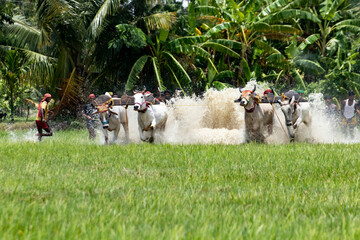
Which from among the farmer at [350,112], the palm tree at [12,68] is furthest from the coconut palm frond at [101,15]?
the farmer at [350,112]

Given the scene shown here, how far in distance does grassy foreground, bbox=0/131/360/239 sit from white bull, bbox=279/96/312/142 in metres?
2.80

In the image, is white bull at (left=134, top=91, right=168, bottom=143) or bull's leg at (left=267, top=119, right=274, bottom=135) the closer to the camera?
white bull at (left=134, top=91, right=168, bottom=143)

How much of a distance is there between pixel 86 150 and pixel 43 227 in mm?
6608

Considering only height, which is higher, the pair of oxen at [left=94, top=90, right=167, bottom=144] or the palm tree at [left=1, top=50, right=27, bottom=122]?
the palm tree at [left=1, top=50, right=27, bottom=122]

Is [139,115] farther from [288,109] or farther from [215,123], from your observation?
[288,109]

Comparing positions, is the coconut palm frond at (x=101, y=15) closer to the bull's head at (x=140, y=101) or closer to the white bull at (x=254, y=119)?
the bull's head at (x=140, y=101)

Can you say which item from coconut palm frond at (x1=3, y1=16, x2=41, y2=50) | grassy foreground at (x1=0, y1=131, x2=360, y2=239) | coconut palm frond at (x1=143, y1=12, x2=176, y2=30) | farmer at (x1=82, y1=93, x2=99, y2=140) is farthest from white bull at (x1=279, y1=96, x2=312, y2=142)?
coconut palm frond at (x1=3, y1=16, x2=41, y2=50)

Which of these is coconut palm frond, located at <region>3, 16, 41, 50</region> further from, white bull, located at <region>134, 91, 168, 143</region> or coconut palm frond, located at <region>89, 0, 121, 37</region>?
white bull, located at <region>134, 91, 168, 143</region>

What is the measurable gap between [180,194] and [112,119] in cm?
748

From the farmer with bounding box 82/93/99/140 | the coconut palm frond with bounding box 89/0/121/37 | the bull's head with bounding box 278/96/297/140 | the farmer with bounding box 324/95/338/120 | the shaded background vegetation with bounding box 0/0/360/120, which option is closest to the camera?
the bull's head with bounding box 278/96/297/140

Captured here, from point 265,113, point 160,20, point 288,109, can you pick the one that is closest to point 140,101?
point 265,113

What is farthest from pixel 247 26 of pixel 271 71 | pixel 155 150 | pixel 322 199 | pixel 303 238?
pixel 303 238

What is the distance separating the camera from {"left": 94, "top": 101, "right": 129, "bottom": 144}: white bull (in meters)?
12.1

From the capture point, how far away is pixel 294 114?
1301cm
